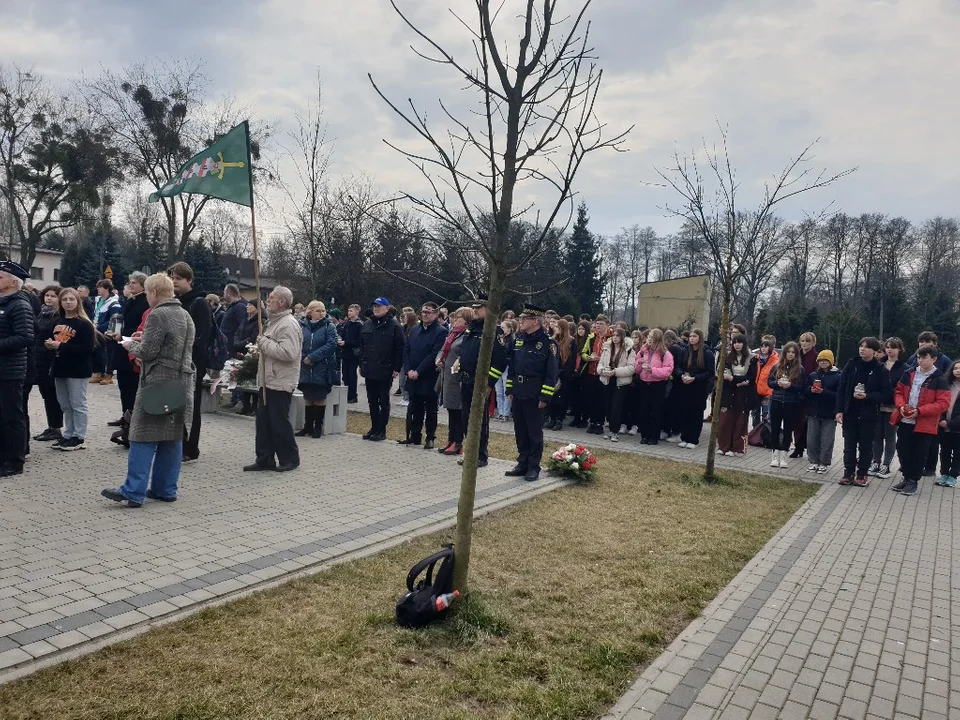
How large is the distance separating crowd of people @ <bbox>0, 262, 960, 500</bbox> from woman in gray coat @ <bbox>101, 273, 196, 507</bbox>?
1 cm

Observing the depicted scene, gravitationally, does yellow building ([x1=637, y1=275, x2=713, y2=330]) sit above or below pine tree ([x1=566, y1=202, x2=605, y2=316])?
below

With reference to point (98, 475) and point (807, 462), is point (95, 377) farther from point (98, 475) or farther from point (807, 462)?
point (807, 462)

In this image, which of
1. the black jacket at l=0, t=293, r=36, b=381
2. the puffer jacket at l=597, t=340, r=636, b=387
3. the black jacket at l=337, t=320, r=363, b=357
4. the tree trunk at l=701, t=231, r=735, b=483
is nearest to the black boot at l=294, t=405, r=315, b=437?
the black jacket at l=337, t=320, r=363, b=357

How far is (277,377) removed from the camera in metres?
8.34

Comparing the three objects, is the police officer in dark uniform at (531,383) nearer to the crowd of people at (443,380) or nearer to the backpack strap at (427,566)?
the crowd of people at (443,380)

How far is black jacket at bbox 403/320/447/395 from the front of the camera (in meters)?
10.6

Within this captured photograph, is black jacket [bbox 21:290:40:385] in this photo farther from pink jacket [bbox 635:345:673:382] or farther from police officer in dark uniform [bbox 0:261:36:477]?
pink jacket [bbox 635:345:673:382]

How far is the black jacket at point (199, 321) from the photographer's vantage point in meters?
8.30

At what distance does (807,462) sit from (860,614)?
7.02 metres

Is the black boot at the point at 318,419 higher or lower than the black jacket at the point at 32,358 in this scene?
lower

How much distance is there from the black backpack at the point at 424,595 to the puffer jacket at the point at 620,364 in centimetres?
868

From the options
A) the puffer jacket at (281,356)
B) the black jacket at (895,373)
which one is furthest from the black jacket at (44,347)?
the black jacket at (895,373)

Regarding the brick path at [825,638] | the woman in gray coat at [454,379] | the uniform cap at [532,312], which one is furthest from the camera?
the woman in gray coat at [454,379]

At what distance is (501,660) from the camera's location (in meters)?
4.10
